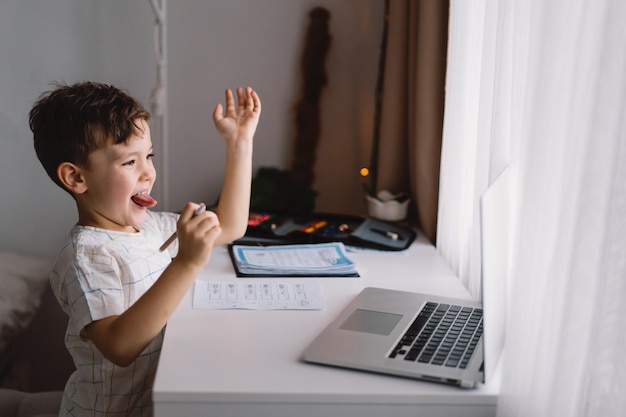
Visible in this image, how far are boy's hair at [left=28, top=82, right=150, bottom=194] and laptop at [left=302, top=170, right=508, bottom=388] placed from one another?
1.59 ft

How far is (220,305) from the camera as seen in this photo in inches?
53.4

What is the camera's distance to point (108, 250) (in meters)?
1.23

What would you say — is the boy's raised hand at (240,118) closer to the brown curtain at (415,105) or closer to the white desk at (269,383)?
the white desk at (269,383)

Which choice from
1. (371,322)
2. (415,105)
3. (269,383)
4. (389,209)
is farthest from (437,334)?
(415,105)

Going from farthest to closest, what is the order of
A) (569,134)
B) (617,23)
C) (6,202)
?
(6,202) → (569,134) → (617,23)

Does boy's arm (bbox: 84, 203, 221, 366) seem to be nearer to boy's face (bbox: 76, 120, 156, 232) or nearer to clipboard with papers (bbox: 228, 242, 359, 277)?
boy's face (bbox: 76, 120, 156, 232)

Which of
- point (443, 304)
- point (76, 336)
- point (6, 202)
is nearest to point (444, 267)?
point (443, 304)

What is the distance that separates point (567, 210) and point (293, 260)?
0.86m

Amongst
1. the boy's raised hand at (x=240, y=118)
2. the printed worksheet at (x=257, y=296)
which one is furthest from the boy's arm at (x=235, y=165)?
the printed worksheet at (x=257, y=296)

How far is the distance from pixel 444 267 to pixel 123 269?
0.76m

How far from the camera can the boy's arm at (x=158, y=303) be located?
1.11 meters

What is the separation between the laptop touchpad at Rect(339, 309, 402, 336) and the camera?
1220 millimetres

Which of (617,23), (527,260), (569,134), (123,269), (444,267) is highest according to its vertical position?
(617,23)

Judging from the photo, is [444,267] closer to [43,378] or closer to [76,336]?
[76,336]
